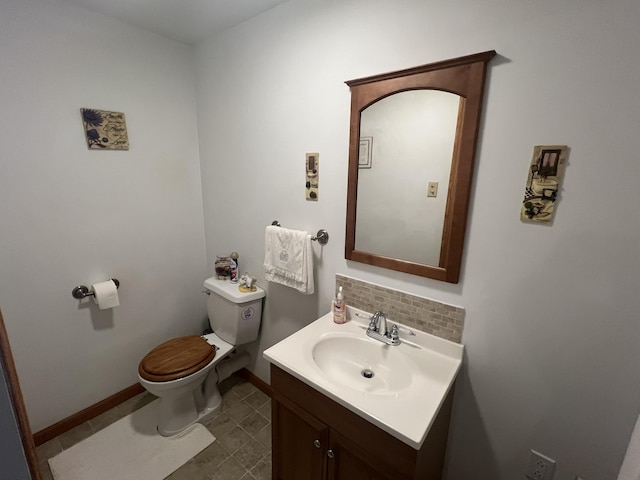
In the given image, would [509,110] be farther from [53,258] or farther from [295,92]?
[53,258]

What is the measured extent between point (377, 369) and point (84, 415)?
1898 mm

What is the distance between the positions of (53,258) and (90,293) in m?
0.27

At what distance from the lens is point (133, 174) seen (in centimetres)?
179

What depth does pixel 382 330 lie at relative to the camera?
127 cm

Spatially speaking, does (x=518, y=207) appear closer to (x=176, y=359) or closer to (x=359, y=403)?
(x=359, y=403)

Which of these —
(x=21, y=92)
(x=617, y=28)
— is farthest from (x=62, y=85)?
(x=617, y=28)

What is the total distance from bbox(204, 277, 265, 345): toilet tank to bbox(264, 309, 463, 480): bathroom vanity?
61 centimetres

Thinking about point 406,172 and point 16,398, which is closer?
point 16,398

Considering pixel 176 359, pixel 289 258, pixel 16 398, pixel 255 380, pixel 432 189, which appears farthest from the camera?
pixel 255 380

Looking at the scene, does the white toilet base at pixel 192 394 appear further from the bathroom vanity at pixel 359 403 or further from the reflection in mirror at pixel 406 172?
the reflection in mirror at pixel 406 172

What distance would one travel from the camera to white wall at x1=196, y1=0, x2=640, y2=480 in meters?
0.81

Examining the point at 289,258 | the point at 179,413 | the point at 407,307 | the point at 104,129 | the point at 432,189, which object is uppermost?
the point at 104,129

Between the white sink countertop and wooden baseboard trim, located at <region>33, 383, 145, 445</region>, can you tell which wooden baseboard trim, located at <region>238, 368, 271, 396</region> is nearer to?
wooden baseboard trim, located at <region>33, 383, 145, 445</region>

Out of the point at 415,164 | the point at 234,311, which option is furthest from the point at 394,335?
the point at 234,311
